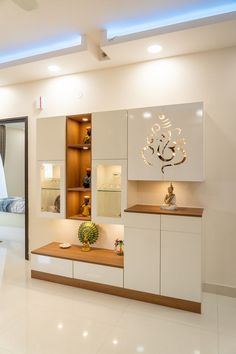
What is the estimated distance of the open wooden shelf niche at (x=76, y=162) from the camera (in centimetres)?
319

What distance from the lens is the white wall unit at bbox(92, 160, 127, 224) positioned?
2.88 m

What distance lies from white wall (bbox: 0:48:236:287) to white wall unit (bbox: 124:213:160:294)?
1.78ft

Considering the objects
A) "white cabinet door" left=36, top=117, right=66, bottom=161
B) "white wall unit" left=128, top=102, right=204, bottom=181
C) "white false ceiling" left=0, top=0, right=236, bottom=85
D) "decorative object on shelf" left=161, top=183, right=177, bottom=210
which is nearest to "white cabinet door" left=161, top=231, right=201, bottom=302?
"decorative object on shelf" left=161, top=183, right=177, bottom=210

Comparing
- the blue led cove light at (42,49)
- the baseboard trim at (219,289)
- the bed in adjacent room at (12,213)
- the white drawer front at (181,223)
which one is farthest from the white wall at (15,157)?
the baseboard trim at (219,289)

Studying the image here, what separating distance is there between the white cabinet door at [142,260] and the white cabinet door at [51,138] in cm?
139

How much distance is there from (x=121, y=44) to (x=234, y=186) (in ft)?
6.68

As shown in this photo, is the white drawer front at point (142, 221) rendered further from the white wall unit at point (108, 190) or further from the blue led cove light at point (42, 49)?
the blue led cove light at point (42, 49)

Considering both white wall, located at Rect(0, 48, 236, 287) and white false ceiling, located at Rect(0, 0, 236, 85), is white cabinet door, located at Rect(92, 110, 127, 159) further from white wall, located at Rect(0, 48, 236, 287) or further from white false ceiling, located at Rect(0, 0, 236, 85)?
white false ceiling, located at Rect(0, 0, 236, 85)

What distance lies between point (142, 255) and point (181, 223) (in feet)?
1.85

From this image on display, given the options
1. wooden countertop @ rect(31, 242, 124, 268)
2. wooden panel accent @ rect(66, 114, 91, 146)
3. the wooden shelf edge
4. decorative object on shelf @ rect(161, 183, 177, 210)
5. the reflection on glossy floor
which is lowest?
the reflection on glossy floor

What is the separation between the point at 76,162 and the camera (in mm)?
3396

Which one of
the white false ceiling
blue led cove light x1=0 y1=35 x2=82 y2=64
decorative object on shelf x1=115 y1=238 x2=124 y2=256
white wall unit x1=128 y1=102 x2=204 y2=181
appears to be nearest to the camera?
the white false ceiling

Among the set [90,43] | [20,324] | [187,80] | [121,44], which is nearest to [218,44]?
[187,80]

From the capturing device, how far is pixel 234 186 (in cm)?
272
